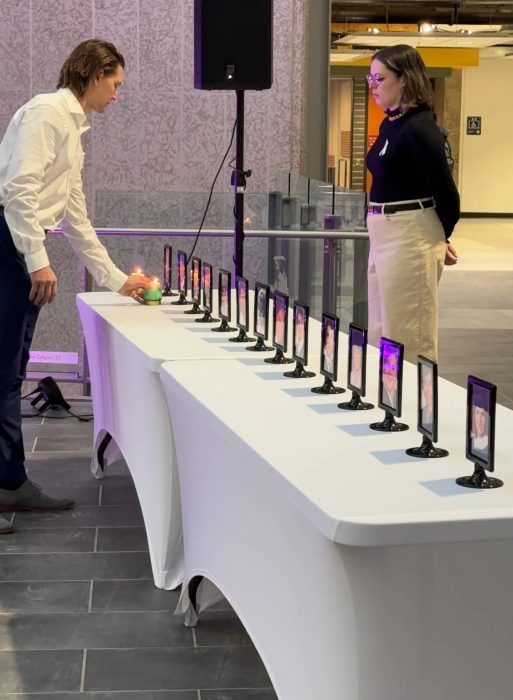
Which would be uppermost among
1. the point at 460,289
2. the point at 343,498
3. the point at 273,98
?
the point at 273,98

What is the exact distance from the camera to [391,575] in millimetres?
1800

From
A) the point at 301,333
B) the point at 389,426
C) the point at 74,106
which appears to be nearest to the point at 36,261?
the point at 74,106

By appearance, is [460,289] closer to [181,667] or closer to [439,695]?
[181,667]

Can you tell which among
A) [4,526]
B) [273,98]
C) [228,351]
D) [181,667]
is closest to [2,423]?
[4,526]

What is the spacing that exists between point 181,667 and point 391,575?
3.93 ft

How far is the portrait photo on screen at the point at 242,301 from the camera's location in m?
3.52

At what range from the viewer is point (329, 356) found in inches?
106

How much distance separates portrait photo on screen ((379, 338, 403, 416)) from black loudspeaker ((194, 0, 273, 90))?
2.49 m

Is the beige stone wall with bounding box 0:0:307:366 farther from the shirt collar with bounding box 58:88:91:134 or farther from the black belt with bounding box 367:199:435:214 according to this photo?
the shirt collar with bounding box 58:88:91:134

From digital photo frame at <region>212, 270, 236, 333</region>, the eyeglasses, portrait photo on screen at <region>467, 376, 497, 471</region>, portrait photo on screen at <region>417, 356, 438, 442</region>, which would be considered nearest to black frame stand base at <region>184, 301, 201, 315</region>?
digital photo frame at <region>212, 270, 236, 333</region>

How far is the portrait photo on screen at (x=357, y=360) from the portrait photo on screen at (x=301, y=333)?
1.01 ft

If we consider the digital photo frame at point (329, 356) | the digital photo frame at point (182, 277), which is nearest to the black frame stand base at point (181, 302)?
the digital photo frame at point (182, 277)

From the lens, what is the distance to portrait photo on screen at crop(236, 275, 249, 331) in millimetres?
3518

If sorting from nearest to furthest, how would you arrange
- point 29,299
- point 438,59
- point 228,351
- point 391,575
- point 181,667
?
1. point 391,575
2. point 181,667
3. point 228,351
4. point 29,299
5. point 438,59
